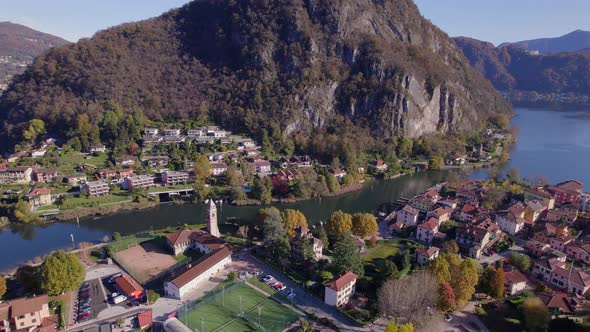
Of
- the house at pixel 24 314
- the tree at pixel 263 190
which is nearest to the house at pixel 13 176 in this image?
the tree at pixel 263 190

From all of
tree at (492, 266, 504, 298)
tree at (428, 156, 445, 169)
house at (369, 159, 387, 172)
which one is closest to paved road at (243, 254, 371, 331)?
tree at (492, 266, 504, 298)

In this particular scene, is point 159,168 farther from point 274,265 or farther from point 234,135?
point 274,265

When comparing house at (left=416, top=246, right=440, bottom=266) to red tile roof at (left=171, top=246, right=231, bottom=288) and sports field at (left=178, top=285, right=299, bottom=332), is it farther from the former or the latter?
red tile roof at (left=171, top=246, right=231, bottom=288)

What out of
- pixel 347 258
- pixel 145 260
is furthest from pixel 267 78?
pixel 347 258

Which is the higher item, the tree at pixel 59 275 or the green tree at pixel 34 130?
the green tree at pixel 34 130

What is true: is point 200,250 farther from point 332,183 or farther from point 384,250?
point 332,183

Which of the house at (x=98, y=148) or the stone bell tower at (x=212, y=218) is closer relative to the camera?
the stone bell tower at (x=212, y=218)

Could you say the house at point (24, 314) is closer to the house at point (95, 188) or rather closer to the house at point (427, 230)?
the house at point (95, 188)
